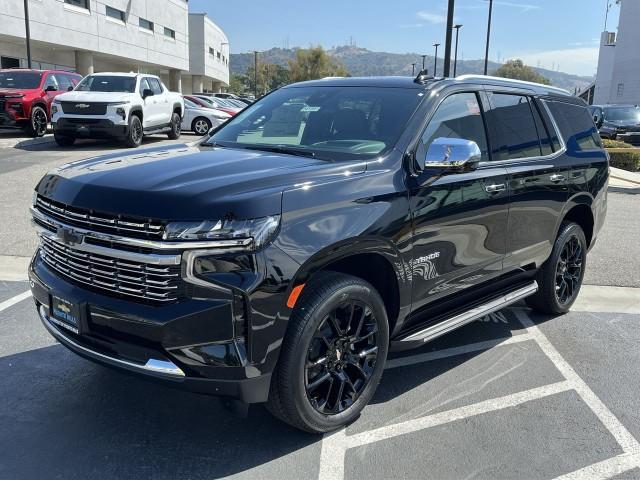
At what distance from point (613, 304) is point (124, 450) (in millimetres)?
4697

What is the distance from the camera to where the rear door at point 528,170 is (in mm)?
4383

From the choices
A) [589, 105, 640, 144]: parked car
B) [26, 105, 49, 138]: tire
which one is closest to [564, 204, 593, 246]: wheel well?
[26, 105, 49, 138]: tire

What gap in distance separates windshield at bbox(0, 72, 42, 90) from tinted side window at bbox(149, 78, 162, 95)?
3.34 metres

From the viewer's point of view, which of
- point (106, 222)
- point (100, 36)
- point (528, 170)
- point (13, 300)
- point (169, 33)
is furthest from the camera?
point (169, 33)

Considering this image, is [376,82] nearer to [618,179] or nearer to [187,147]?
[187,147]

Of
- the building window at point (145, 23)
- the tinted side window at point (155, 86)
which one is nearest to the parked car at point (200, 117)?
the tinted side window at point (155, 86)

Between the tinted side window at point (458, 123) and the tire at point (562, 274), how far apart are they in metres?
1.40

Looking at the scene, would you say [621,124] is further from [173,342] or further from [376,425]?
[173,342]

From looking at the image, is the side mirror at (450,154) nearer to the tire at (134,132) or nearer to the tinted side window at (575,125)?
the tinted side window at (575,125)

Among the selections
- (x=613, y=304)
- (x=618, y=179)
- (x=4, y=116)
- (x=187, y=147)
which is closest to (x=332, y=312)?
(x=187, y=147)

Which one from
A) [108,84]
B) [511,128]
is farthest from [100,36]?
[511,128]

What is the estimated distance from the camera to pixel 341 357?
10.9 ft

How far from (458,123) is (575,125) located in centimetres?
182

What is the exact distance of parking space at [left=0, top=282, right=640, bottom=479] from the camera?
119 inches
